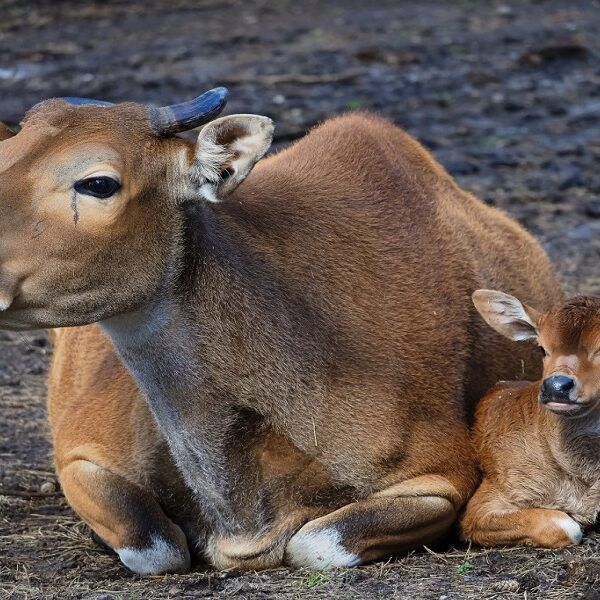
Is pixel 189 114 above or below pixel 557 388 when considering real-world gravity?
above

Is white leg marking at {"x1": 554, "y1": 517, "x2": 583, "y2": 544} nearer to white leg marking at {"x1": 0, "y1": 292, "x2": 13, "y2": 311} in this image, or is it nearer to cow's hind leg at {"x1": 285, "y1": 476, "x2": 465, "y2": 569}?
cow's hind leg at {"x1": 285, "y1": 476, "x2": 465, "y2": 569}

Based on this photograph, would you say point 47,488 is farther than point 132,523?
Yes

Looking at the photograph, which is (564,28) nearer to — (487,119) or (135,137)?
(487,119)

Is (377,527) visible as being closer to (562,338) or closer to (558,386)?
(558,386)

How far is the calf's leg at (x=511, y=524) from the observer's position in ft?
24.0

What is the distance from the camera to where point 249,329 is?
7219mm

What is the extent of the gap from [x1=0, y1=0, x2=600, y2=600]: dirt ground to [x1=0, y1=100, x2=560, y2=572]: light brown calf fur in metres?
0.33

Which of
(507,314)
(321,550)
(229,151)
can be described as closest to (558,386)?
(507,314)

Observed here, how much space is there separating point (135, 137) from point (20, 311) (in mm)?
960

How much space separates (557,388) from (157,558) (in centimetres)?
219

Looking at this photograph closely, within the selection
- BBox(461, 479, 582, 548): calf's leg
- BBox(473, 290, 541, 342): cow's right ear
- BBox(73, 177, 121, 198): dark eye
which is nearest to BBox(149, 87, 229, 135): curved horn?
BBox(73, 177, 121, 198): dark eye

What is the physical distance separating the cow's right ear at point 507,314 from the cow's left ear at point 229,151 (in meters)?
1.65

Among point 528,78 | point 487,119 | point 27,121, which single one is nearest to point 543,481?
point 27,121

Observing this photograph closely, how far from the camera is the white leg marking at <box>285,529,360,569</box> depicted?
7.24m
